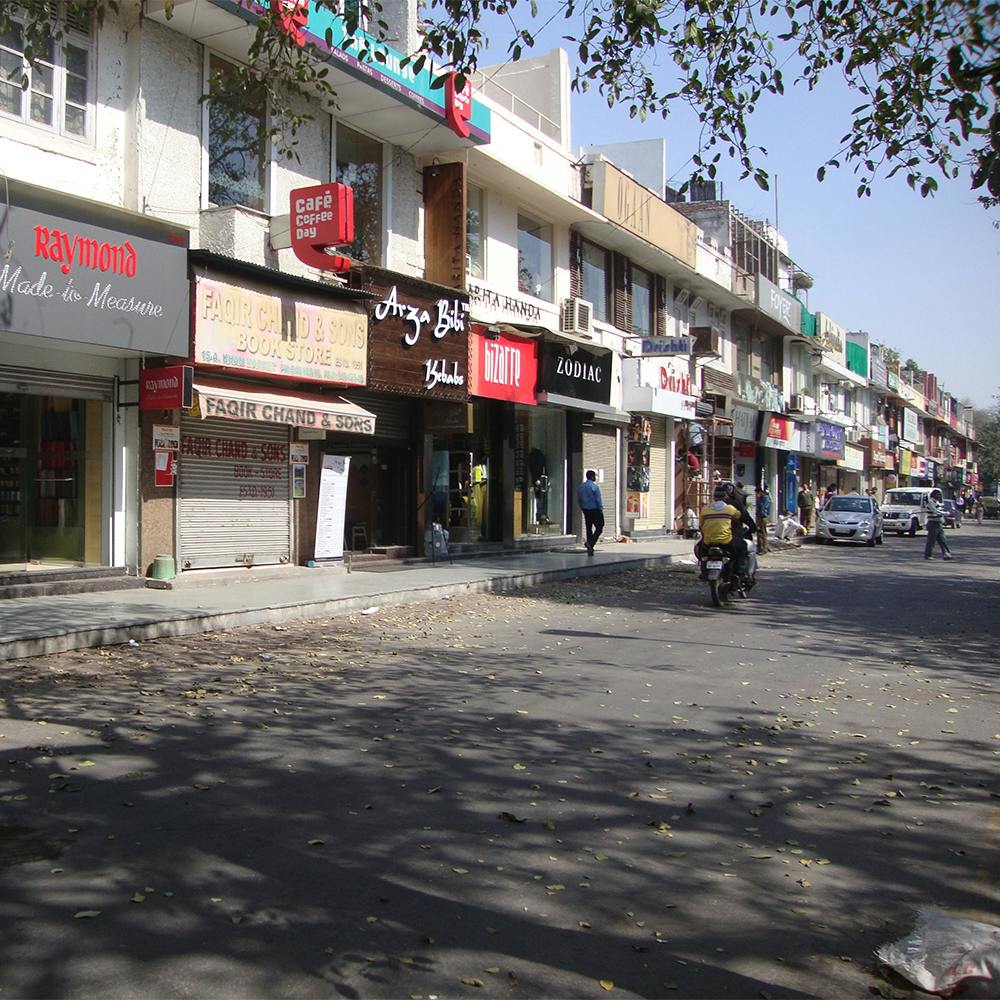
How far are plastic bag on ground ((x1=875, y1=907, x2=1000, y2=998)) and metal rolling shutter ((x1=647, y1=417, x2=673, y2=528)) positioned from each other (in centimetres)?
2772

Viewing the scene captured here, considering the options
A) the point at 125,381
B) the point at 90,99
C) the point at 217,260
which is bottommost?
the point at 125,381

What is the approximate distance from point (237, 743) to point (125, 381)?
9.31 m

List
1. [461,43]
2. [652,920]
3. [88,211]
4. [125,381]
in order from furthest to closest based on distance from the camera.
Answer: [125,381], [88,211], [461,43], [652,920]

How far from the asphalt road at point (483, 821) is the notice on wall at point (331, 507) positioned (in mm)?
7114

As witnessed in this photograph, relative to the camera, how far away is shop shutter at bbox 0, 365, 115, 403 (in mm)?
12836

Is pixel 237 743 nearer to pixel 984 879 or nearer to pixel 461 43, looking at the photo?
pixel 984 879

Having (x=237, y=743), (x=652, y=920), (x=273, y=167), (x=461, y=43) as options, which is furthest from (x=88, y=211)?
(x=652, y=920)

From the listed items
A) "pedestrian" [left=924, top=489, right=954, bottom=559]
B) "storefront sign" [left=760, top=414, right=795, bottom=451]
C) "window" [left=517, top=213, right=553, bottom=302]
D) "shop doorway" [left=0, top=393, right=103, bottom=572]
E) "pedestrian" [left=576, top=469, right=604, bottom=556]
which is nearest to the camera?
"shop doorway" [left=0, top=393, right=103, bottom=572]

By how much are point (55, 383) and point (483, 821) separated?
1094cm

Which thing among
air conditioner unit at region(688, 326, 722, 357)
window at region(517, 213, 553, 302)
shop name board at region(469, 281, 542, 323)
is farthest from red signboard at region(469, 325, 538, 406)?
air conditioner unit at region(688, 326, 722, 357)

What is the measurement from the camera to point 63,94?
1292 cm

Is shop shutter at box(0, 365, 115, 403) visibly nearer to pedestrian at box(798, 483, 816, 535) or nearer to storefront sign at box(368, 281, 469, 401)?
storefront sign at box(368, 281, 469, 401)

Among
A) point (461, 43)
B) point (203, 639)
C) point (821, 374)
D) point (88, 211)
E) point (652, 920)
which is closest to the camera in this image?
point (652, 920)

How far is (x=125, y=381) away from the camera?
46.1 ft
